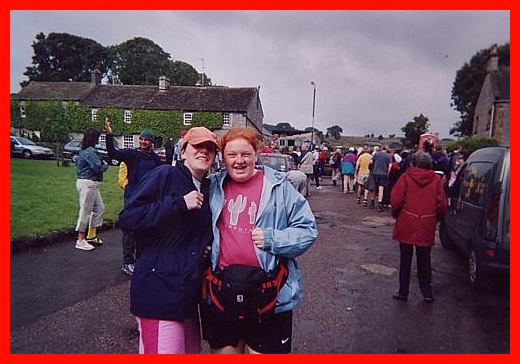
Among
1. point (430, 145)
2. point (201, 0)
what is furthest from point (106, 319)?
point (430, 145)

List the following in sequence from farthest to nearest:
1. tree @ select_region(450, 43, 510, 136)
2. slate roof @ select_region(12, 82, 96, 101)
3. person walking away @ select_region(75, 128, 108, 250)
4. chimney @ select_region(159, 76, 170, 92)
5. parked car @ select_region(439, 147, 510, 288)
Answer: slate roof @ select_region(12, 82, 96, 101)
chimney @ select_region(159, 76, 170, 92)
person walking away @ select_region(75, 128, 108, 250)
parked car @ select_region(439, 147, 510, 288)
tree @ select_region(450, 43, 510, 136)

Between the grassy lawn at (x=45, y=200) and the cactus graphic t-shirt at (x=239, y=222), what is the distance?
2280mm

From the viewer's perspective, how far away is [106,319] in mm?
3359

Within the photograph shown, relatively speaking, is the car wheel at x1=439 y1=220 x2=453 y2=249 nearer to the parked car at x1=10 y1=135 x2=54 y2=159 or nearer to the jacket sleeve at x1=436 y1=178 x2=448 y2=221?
the jacket sleeve at x1=436 y1=178 x2=448 y2=221

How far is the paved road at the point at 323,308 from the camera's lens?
301cm

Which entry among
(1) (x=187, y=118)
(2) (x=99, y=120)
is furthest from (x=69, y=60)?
(1) (x=187, y=118)

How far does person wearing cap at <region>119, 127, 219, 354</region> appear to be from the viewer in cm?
173

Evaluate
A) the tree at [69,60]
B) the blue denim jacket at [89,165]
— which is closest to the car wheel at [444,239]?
the blue denim jacket at [89,165]

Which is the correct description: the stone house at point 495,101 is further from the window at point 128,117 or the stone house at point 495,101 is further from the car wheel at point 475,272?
the window at point 128,117

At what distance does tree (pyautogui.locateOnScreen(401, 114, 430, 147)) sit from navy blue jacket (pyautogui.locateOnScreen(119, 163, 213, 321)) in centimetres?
301

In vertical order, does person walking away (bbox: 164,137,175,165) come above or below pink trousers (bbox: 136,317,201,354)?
above

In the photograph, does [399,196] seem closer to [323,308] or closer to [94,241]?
[323,308]

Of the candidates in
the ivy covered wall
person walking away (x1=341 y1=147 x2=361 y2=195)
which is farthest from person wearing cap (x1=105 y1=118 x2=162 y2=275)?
person walking away (x1=341 y1=147 x2=361 y2=195)

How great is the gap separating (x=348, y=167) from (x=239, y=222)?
13224mm
